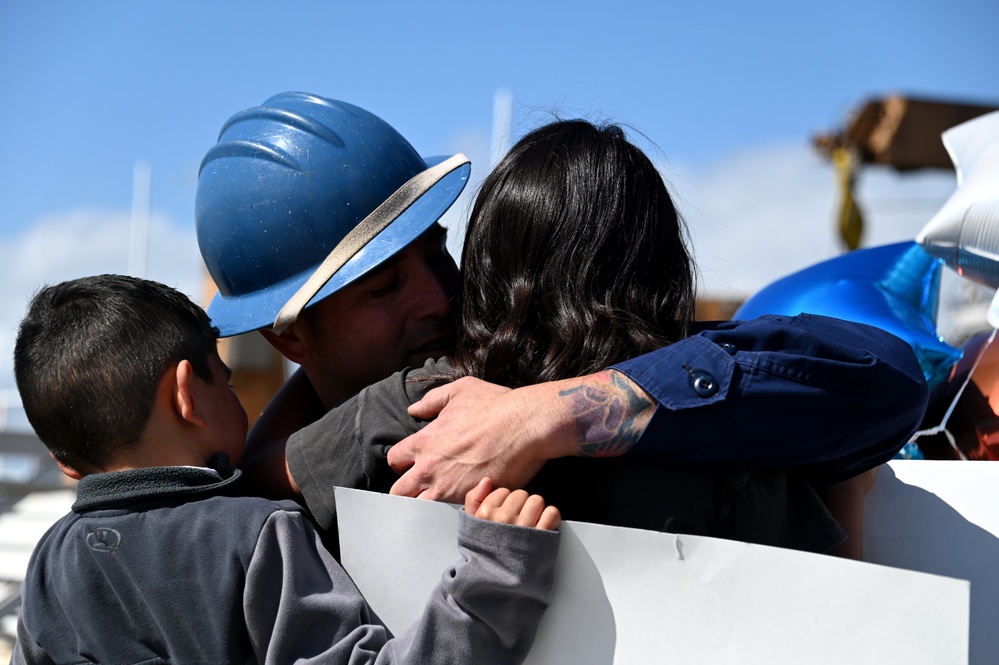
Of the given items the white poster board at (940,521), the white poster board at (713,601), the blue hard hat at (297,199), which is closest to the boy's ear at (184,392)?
the blue hard hat at (297,199)

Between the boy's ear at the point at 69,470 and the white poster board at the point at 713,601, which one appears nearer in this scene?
the white poster board at the point at 713,601

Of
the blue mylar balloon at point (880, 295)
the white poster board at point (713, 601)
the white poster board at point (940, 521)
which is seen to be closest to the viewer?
the white poster board at point (713, 601)

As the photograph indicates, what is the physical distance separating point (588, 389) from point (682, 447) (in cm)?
16

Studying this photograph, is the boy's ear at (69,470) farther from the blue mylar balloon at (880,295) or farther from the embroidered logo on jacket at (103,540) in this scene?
the blue mylar balloon at (880,295)

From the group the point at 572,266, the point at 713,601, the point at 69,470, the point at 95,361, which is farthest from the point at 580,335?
the point at 69,470

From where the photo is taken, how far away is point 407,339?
182 cm

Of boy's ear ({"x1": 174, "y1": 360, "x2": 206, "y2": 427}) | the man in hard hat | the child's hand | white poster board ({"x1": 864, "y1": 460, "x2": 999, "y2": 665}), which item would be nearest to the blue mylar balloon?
white poster board ({"x1": 864, "y1": 460, "x2": 999, "y2": 665})

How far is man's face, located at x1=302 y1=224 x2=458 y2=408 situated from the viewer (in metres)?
1.81

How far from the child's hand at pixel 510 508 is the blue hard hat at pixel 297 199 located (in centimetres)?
63

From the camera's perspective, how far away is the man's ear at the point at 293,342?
1.88 metres

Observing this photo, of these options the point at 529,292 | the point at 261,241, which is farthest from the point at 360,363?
the point at 529,292

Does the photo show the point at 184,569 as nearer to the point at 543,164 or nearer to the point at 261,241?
the point at 261,241

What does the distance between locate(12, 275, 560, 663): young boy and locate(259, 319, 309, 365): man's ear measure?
20cm

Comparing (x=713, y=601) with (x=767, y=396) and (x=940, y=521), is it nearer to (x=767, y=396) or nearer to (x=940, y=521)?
(x=767, y=396)
